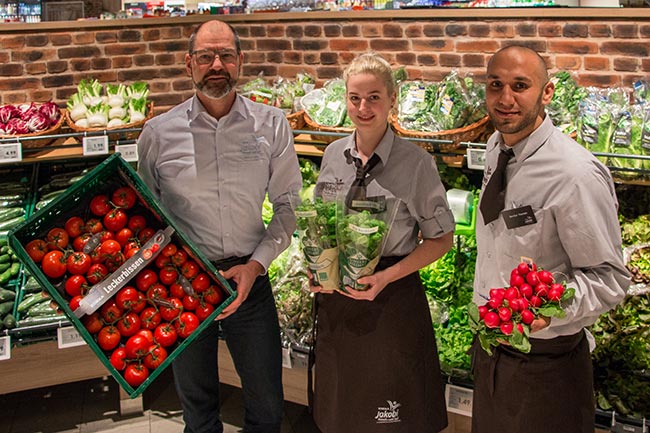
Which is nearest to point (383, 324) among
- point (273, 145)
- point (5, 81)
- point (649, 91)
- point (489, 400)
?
point (489, 400)

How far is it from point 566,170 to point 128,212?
153 centimetres

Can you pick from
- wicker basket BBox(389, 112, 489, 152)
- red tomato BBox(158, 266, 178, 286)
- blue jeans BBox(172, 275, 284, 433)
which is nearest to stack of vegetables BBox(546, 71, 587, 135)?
wicker basket BBox(389, 112, 489, 152)

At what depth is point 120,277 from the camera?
93.5 inches

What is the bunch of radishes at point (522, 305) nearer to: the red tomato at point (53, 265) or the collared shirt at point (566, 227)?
the collared shirt at point (566, 227)

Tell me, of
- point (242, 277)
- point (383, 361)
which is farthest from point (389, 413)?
point (242, 277)

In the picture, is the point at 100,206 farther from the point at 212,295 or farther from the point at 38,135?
the point at 38,135

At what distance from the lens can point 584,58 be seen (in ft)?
13.2

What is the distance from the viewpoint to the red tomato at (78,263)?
2375 millimetres

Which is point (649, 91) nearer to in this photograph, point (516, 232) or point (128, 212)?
point (516, 232)

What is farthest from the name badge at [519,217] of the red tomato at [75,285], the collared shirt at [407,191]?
the red tomato at [75,285]

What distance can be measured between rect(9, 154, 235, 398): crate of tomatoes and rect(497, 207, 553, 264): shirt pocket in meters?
0.99

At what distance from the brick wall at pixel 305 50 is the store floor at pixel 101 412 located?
1.94 meters

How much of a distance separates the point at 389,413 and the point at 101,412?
2142mm

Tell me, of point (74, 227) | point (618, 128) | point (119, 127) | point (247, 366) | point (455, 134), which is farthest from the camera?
point (119, 127)
